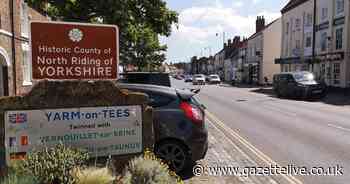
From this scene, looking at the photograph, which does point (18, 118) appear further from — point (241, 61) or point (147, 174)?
point (241, 61)

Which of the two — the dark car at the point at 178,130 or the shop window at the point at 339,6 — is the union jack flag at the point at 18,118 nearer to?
the dark car at the point at 178,130

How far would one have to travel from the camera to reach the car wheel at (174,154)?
6.14m

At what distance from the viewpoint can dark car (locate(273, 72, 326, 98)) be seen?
24.3 meters

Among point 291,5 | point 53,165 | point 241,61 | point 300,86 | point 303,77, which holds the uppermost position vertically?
point 291,5

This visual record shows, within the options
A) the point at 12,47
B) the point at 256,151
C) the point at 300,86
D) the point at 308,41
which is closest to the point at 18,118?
the point at 256,151

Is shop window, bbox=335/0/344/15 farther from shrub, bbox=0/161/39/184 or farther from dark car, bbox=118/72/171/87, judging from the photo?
shrub, bbox=0/161/39/184

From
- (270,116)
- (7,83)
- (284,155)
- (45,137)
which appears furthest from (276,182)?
(7,83)

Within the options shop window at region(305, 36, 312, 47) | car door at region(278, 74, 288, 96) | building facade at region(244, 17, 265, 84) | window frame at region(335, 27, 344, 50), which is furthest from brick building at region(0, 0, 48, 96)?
building facade at region(244, 17, 265, 84)

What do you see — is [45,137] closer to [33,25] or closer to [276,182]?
[33,25]

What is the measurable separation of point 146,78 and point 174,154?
6001 mm

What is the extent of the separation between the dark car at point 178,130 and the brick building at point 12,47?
38.7ft

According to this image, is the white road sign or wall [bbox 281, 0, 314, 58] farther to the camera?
wall [bbox 281, 0, 314, 58]

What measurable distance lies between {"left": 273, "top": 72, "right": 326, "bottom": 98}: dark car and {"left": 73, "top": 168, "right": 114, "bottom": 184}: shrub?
2269 cm

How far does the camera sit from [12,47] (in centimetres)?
1702
